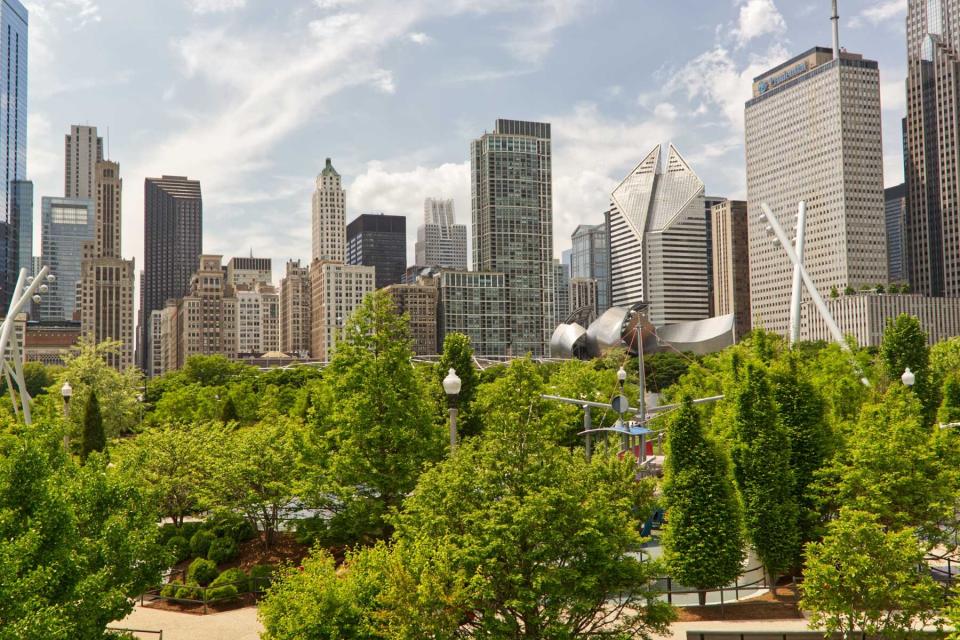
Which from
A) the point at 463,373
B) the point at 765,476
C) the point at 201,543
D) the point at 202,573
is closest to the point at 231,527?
the point at 201,543

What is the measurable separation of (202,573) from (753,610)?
64.2ft

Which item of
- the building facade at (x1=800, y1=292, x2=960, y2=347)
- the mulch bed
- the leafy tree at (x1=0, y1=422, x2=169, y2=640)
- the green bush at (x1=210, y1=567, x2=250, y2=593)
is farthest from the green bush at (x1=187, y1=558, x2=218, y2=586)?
the building facade at (x1=800, y1=292, x2=960, y2=347)

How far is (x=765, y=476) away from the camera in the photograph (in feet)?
91.5

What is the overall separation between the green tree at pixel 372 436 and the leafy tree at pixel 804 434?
12.6 m

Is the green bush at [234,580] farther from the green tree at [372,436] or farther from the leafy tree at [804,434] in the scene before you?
the leafy tree at [804,434]

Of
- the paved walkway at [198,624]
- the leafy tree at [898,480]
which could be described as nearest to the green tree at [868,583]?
the leafy tree at [898,480]

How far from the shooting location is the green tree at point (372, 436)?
103 ft

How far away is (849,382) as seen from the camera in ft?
131

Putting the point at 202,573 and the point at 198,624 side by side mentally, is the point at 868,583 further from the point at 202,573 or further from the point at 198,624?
the point at 202,573

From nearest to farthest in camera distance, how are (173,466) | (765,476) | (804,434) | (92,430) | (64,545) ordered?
(64,545)
(765,476)
(804,434)
(173,466)
(92,430)

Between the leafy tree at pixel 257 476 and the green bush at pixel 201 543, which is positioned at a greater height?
the leafy tree at pixel 257 476

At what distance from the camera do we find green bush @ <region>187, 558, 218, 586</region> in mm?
32069

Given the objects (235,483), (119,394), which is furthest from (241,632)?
(119,394)

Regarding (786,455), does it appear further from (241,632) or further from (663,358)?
(663,358)
